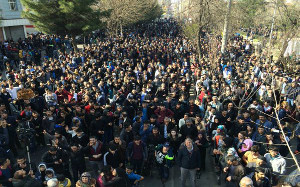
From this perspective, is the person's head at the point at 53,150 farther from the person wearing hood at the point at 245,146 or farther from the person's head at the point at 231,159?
the person wearing hood at the point at 245,146

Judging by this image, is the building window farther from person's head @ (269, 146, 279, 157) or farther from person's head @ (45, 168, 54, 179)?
person's head @ (269, 146, 279, 157)

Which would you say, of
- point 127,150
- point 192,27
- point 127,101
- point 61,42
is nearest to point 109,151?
point 127,150

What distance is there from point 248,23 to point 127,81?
33771 mm

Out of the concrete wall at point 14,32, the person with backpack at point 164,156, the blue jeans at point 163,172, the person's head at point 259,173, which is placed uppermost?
the concrete wall at point 14,32

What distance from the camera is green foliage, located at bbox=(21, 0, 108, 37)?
19.8 m

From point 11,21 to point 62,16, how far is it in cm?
1296

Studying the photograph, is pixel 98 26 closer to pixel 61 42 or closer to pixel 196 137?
pixel 61 42

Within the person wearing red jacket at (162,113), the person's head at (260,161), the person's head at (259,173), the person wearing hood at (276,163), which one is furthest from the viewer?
the person wearing red jacket at (162,113)

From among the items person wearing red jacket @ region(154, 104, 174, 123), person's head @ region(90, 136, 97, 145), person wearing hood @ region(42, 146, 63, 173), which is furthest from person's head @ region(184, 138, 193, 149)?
person wearing hood @ region(42, 146, 63, 173)

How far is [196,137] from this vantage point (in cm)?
639

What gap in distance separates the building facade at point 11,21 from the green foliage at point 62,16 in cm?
1003

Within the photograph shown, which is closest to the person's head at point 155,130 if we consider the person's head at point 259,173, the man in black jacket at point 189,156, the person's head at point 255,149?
the man in black jacket at point 189,156

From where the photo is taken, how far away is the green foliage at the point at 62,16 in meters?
19.8

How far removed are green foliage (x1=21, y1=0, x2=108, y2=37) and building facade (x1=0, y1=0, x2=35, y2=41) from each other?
32.9 ft
